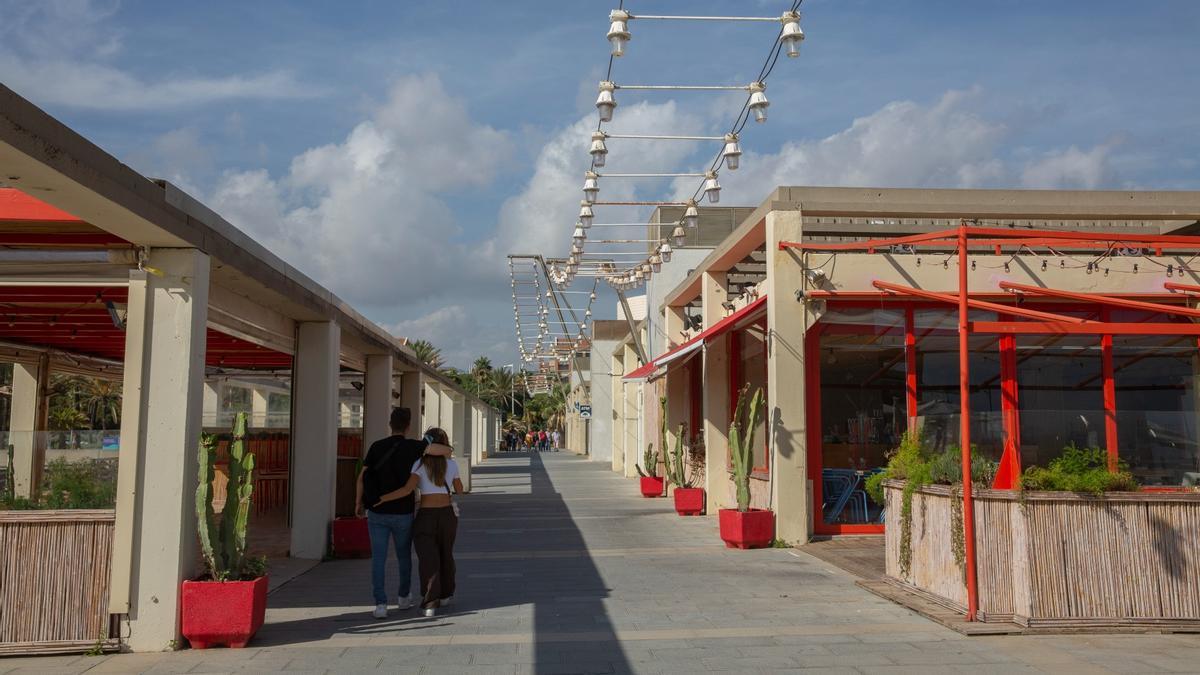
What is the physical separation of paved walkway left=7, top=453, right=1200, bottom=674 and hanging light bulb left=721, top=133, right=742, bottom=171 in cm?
551

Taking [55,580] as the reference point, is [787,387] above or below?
above

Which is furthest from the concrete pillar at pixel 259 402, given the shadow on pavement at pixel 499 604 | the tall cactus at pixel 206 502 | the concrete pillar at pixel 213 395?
the tall cactus at pixel 206 502

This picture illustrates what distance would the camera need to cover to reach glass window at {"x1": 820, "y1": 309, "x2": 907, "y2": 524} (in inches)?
518

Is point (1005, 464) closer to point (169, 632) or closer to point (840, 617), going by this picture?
point (840, 617)

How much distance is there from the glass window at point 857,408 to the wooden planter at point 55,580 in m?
8.88

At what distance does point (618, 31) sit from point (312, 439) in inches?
220

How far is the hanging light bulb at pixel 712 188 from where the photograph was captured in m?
16.0

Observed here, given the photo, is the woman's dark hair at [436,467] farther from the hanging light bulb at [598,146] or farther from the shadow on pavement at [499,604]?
the hanging light bulb at [598,146]

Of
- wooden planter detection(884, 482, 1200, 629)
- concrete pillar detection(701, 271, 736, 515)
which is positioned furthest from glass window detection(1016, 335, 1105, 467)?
concrete pillar detection(701, 271, 736, 515)

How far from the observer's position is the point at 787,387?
1269cm

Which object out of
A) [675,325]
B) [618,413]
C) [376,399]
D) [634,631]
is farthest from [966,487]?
[618,413]

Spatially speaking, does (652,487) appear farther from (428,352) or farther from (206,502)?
(428,352)

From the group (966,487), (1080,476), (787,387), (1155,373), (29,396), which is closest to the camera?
(1080,476)

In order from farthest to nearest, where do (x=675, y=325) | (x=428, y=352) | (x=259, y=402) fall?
(x=428, y=352)
(x=259, y=402)
(x=675, y=325)
